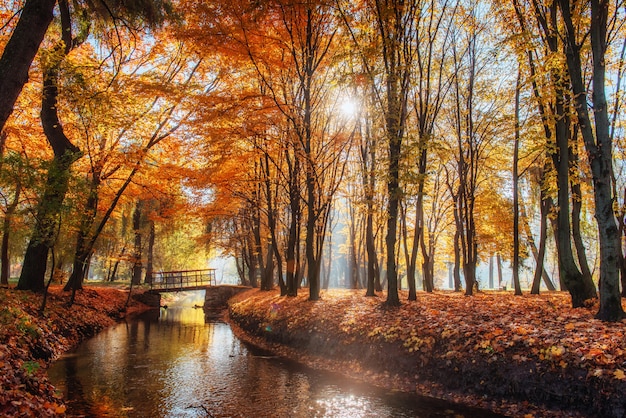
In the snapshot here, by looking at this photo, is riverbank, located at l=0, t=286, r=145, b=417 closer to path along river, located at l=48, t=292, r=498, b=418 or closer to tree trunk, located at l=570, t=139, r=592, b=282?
path along river, located at l=48, t=292, r=498, b=418

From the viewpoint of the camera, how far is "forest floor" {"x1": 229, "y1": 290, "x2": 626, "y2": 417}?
5.71 meters

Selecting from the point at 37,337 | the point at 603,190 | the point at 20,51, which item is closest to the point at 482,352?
the point at 603,190

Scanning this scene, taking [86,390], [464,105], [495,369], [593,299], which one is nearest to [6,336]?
[86,390]

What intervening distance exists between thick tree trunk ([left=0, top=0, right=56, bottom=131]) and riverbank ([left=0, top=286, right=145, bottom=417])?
155 inches

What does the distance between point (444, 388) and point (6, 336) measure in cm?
888

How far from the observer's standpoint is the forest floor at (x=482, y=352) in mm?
5707

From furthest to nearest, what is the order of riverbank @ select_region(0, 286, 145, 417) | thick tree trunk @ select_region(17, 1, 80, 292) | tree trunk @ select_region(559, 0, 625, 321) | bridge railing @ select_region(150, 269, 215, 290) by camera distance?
1. bridge railing @ select_region(150, 269, 215, 290)
2. thick tree trunk @ select_region(17, 1, 80, 292)
3. tree trunk @ select_region(559, 0, 625, 321)
4. riverbank @ select_region(0, 286, 145, 417)

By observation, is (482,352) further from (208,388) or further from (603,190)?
(208,388)

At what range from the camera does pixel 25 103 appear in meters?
14.9

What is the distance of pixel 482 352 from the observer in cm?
697

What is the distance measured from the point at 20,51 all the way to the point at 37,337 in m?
6.93

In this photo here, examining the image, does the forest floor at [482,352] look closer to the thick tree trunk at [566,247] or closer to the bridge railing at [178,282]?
the thick tree trunk at [566,247]

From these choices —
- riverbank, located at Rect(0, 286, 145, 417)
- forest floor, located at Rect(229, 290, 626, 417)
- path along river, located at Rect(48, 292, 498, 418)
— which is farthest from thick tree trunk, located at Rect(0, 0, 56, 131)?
forest floor, located at Rect(229, 290, 626, 417)

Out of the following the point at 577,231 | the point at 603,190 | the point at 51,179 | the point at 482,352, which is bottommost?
the point at 482,352
